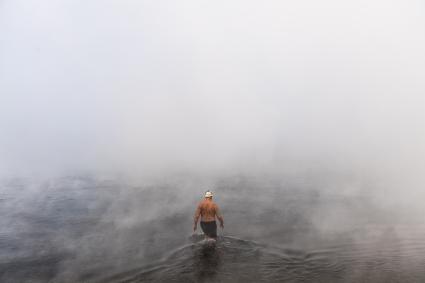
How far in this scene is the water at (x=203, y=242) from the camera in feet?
46.1

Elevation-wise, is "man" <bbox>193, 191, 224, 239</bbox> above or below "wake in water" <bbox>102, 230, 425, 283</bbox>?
above

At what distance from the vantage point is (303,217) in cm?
2042

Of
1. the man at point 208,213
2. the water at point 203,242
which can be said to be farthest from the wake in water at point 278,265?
the man at point 208,213

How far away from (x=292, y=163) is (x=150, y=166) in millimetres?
13717

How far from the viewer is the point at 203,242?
1694 centimetres

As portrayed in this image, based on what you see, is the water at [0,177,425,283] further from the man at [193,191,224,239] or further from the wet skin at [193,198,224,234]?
the wet skin at [193,198,224,234]

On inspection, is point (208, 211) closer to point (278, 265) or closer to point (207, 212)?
point (207, 212)

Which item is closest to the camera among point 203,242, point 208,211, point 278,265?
point 278,265

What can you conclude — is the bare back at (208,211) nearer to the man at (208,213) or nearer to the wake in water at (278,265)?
the man at (208,213)

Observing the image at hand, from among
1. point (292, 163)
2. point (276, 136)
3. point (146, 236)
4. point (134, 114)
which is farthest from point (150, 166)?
point (134, 114)

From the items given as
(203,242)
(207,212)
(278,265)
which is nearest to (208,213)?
(207,212)

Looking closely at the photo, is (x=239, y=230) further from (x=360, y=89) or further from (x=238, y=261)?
(x=360, y=89)

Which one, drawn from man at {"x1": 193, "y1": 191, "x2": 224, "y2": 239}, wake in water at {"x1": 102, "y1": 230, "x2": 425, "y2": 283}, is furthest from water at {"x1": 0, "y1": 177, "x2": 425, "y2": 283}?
man at {"x1": 193, "y1": 191, "x2": 224, "y2": 239}

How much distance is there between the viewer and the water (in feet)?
46.1
